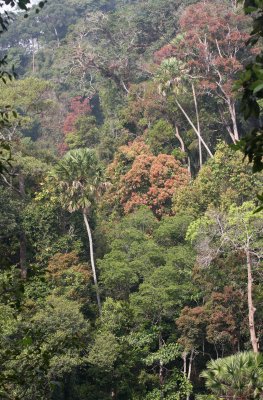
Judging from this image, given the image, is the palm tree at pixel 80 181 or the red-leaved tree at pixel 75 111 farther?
the red-leaved tree at pixel 75 111

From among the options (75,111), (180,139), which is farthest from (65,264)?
(75,111)

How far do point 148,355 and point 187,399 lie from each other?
6.59ft

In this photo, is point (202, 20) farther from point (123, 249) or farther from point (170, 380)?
point (170, 380)

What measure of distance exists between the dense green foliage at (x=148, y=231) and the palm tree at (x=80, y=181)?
0.05m

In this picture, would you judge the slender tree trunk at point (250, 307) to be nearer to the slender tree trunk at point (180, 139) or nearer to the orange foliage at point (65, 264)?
the orange foliage at point (65, 264)

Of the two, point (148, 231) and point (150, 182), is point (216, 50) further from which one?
point (148, 231)

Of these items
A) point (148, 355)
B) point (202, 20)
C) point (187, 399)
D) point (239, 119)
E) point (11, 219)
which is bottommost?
point (187, 399)

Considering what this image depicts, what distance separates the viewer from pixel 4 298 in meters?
4.61

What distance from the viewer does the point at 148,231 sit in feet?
97.2

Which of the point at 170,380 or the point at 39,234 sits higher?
the point at 39,234

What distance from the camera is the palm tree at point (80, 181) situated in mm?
25375

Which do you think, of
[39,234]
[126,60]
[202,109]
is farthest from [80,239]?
[126,60]

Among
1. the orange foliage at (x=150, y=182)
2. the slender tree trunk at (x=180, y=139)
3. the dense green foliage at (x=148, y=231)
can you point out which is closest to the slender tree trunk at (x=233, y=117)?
the dense green foliage at (x=148, y=231)

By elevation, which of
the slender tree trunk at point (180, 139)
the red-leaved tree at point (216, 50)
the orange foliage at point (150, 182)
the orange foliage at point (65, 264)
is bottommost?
the orange foliage at point (65, 264)
